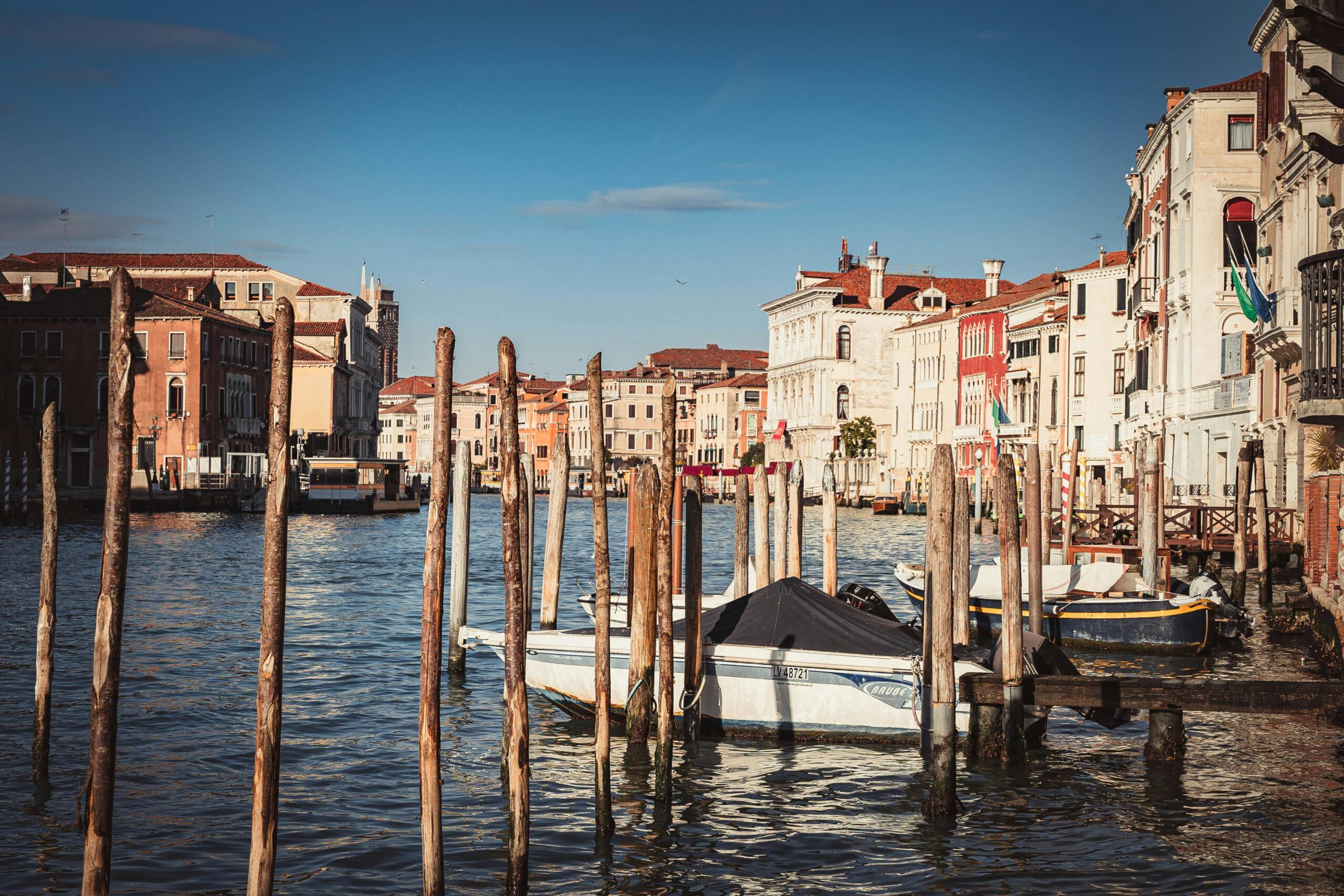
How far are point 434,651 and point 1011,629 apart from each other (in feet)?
14.4

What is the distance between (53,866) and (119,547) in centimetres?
291

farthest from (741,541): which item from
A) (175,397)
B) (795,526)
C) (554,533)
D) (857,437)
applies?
(857,437)

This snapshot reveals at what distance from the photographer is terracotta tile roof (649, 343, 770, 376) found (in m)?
110

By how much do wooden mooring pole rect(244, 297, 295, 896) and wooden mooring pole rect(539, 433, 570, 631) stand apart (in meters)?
6.91

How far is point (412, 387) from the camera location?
16062 cm

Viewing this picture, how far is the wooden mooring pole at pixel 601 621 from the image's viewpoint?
8359 millimetres

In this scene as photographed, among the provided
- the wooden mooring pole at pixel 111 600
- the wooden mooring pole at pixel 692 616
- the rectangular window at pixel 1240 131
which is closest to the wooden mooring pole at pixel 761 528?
the wooden mooring pole at pixel 692 616

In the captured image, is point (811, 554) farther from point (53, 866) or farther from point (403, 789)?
point (53, 866)

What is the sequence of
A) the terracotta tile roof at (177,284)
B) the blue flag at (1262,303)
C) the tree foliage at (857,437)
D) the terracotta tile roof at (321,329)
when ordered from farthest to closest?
1. the terracotta tile roof at (321,329)
2. the tree foliage at (857,437)
3. the terracotta tile roof at (177,284)
4. the blue flag at (1262,303)

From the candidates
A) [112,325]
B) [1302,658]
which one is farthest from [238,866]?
[1302,658]

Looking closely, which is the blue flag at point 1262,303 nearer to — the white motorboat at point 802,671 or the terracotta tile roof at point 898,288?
the white motorboat at point 802,671

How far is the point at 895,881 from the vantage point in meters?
8.26

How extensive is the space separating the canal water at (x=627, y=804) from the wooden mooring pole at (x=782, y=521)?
126 inches

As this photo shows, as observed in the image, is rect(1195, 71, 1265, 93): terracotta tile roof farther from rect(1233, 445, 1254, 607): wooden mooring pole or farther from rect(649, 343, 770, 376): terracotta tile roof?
rect(649, 343, 770, 376): terracotta tile roof
